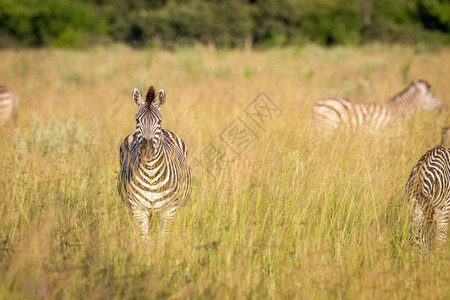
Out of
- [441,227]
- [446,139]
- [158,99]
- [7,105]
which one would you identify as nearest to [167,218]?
[158,99]

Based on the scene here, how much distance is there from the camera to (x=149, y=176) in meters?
4.09

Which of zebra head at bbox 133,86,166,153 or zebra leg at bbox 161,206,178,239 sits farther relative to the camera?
zebra leg at bbox 161,206,178,239

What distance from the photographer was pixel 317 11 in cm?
3147

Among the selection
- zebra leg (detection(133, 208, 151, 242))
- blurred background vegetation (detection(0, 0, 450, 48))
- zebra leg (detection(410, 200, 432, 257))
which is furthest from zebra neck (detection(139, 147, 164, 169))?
blurred background vegetation (detection(0, 0, 450, 48))

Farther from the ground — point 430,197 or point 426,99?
point 426,99

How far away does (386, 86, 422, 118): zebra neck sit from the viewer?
902 centimetres

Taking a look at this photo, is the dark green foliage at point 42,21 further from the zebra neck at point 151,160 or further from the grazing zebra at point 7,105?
Result: the zebra neck at point 151,160

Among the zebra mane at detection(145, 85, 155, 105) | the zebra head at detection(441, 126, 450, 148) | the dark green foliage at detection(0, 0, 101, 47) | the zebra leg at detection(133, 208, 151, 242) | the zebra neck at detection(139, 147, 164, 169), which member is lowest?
the zebra leg at detection(133, 208, 151, 242)

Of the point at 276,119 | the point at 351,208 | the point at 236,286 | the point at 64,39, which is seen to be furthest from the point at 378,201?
the point at 64,39

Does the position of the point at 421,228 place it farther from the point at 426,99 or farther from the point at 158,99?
Result: the point at 426,99

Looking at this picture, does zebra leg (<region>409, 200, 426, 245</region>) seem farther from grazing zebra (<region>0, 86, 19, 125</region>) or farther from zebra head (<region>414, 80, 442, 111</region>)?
grazing zebra (<region>0, 86, 19, 125</region>)

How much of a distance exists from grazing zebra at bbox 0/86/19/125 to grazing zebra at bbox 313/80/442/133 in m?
4.87

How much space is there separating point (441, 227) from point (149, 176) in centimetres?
259

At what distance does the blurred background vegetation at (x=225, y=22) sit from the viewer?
25141mm
